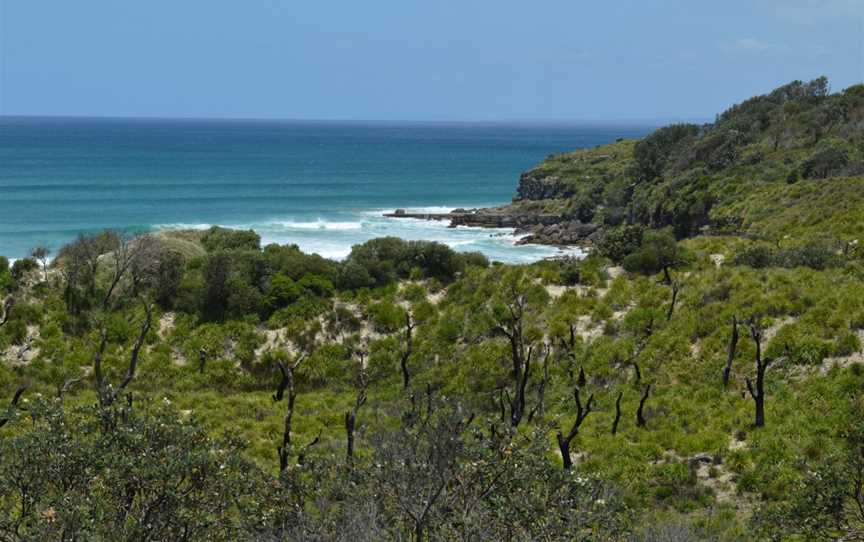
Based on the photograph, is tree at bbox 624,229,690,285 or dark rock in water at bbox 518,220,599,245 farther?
dark rock in water at bbox 518,220,599,245

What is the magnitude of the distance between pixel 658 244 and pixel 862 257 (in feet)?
22.4

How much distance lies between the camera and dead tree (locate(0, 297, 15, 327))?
22928 millimetres

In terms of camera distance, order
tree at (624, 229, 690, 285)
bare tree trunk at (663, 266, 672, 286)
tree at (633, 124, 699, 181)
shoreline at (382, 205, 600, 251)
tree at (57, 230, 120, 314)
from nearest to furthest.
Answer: tree at (57, 230, 120, 314) → bare tree trunk at (663, 266, 672, 286) → tree at (624, 229, 690, 285) → shoreline at (382, 205, 600, 251) → tree at (633, 124, 699, 181)

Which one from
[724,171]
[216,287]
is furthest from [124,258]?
[724,171]

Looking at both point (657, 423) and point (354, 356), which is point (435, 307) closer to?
point (354, 356)

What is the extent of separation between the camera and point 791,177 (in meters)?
46.8

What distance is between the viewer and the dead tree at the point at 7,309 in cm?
2293

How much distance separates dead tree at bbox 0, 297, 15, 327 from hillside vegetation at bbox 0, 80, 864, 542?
0.42 feet

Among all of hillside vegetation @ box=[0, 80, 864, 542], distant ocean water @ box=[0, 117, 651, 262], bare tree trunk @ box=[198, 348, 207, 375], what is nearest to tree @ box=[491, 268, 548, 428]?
hillside vegetation @ box=[0, 80, 864, 542]

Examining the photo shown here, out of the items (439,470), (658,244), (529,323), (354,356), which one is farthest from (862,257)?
(439,470)

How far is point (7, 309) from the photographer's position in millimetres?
23375

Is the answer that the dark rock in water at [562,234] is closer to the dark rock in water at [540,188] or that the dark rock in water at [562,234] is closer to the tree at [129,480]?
the dark rock in water at [540,188]

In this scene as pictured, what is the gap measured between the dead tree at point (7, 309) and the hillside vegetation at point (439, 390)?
0.13 meters

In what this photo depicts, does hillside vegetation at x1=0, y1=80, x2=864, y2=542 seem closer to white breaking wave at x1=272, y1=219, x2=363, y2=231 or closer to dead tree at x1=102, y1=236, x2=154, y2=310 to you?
dead tree at x1=102, y1=236, x2=154, y2=310
